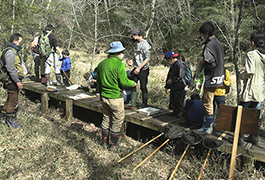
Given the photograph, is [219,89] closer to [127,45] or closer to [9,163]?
[9,163]

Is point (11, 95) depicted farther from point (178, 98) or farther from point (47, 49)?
point (178, 98)

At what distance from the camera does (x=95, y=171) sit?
12.9 feet

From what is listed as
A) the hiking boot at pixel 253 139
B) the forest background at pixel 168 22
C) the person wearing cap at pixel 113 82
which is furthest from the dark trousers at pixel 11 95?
the forest background at pixel 168 22

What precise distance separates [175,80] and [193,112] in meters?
0.81

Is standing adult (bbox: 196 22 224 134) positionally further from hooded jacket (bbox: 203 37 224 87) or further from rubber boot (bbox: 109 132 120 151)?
rubber boot (bbox: 109 132 120 151)

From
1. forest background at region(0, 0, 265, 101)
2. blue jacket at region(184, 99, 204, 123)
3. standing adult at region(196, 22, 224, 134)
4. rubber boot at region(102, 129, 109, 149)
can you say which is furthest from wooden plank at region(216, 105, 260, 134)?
forest background at region(0, 0, 265, 101)

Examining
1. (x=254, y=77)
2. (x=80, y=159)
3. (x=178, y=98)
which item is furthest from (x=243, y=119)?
(x=80, y=159)

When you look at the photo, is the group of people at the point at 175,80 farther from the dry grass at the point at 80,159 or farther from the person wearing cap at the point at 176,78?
the dry grass at the point at 80,159

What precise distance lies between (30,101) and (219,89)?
20.6ft

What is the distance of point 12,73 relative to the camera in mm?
4996

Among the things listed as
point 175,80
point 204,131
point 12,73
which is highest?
→ point 12,73

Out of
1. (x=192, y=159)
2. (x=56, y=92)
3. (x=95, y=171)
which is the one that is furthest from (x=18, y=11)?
(x=192, y=159)

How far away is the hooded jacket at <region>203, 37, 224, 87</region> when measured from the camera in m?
3.86

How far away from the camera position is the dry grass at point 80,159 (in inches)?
149
